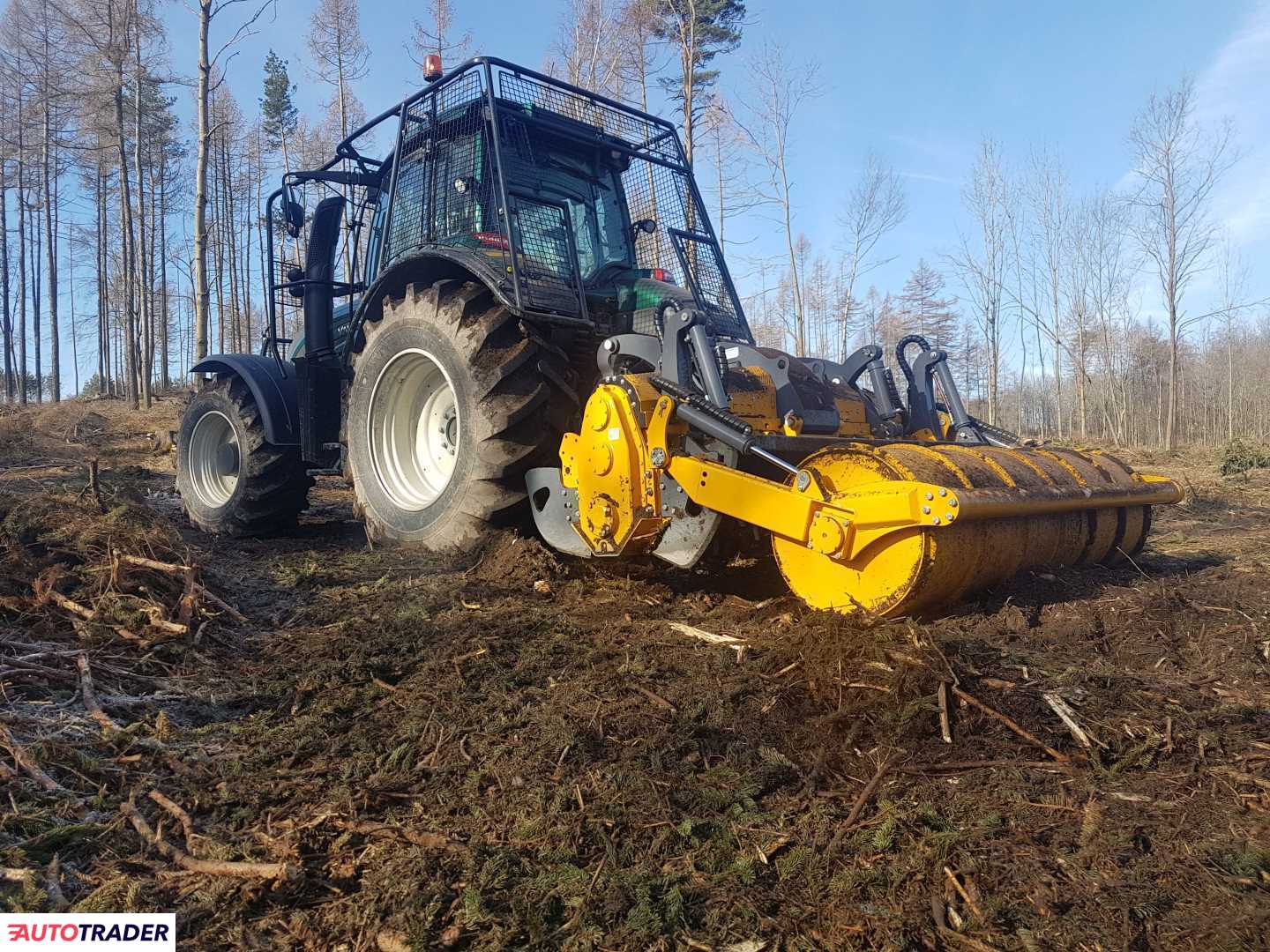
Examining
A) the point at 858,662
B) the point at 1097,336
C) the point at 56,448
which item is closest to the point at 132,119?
the point at 56,448

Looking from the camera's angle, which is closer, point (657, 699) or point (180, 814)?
point (180, 814)

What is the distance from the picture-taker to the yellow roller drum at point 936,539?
3402 millimetres

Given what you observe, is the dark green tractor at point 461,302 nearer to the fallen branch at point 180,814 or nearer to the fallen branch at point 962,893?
the fallen branch at point 180,814

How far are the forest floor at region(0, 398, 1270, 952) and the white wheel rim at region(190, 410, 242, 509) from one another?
10.3ft

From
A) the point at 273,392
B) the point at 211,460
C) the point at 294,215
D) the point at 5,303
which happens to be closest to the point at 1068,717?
the point at 273,392

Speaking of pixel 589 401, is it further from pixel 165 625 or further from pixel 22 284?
pixel 22 284

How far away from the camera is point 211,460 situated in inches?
296

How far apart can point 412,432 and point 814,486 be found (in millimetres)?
3137

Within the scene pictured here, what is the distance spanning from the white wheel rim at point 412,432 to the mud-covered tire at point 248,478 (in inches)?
65.8

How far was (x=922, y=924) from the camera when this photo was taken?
5.49 ft

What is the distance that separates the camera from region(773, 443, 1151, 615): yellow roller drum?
340 centimetres

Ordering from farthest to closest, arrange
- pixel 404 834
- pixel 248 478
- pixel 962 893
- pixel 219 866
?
pixel 248 478, pixel 404 834, pixel 219 866, pixel 962 893

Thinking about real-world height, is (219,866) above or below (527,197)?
below

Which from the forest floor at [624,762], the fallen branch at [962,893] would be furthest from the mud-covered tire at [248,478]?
the fallen branch at [962,893]
